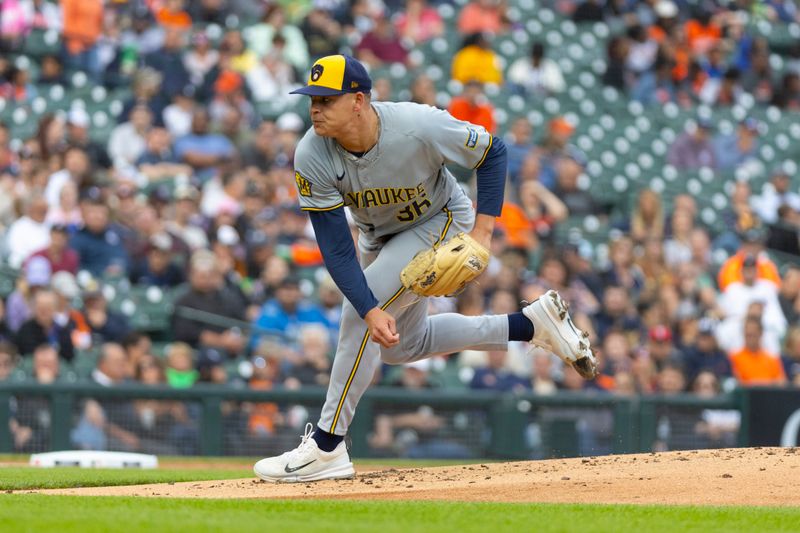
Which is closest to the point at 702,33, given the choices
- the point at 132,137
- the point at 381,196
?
the point at 132,137

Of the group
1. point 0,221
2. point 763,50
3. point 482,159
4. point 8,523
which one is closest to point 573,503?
point 482,159

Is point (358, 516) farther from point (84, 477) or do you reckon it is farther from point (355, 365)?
point (84, 477)

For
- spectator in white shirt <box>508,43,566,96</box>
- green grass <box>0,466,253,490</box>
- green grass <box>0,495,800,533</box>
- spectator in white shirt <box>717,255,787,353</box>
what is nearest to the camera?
green grass <box>0,495,800,533</box>

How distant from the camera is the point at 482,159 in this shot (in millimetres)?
6023

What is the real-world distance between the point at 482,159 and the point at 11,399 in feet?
16.0

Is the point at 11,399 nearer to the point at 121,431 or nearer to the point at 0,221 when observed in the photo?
the point at 121,431

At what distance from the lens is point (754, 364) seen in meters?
11.8

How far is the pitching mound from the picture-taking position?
567 cm

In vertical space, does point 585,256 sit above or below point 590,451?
above

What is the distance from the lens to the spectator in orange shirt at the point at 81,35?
13.6 metres

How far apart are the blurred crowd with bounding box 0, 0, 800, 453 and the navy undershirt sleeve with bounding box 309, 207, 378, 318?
429cm

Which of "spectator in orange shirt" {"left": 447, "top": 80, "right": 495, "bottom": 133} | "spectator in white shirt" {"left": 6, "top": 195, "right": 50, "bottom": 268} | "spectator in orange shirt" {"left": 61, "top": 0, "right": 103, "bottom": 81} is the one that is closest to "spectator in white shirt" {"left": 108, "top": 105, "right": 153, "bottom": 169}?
"spectator in orange shirt" {"left": 61, "top": 0, "right": 103, "bottom": 81}

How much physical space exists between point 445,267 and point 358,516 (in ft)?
4.17

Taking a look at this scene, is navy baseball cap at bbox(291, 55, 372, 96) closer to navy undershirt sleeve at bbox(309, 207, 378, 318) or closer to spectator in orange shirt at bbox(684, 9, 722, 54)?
navy undershirt sleeve at bbox(309, 207, 378, 318)
